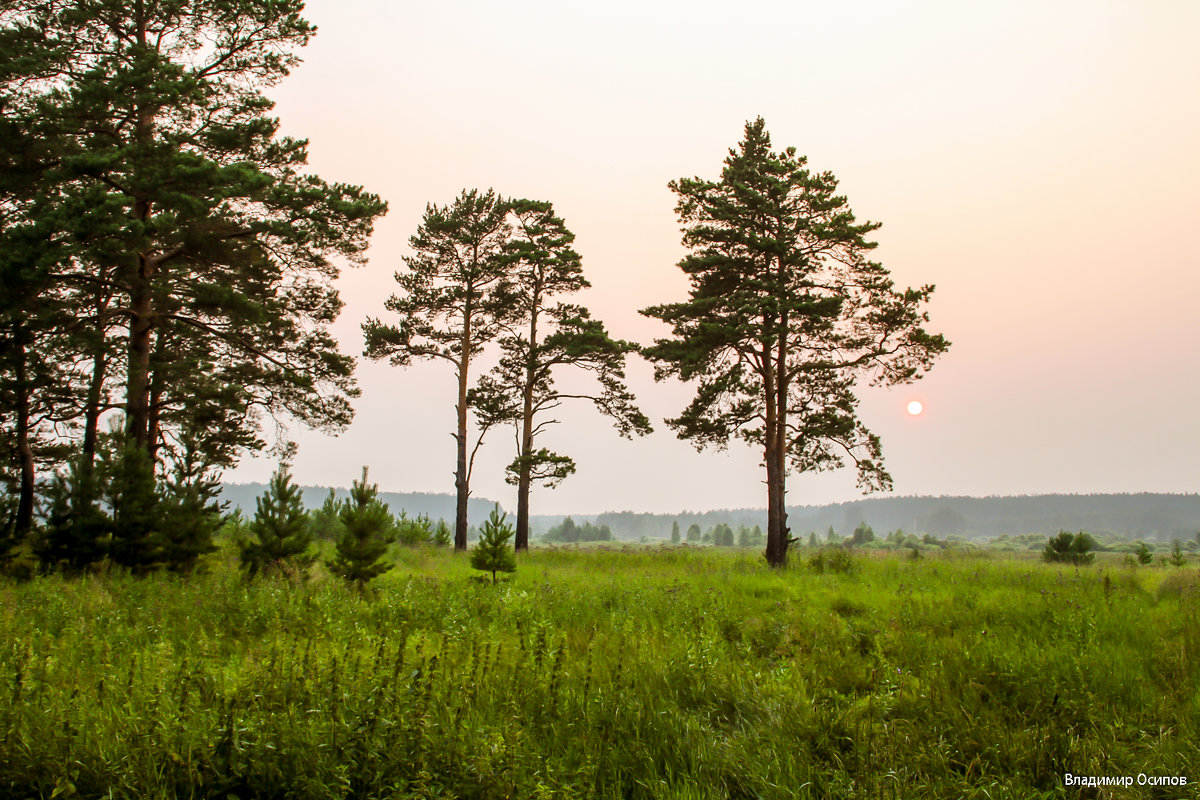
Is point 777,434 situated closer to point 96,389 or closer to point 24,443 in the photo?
point 96,389

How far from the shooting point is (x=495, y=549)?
45.2 feet

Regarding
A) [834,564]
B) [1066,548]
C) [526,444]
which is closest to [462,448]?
[526,444]

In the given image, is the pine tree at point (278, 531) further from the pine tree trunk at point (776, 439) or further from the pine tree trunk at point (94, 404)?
the pine tree trunk at point (776, 439)

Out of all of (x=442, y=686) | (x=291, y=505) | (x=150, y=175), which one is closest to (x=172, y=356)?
(x=150, y=175)

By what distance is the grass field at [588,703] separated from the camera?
3.82 metres

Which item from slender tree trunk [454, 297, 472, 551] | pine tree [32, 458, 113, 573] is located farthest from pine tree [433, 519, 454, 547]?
pine tree [32, 458, 113, 573]

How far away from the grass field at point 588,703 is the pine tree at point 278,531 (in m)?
2.43

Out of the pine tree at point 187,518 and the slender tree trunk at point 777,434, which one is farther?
the slender tree trunk at point 777,434

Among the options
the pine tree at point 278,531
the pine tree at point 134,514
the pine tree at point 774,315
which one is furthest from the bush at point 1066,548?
the pine tree at point 134,514

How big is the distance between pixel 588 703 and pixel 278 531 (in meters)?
9.01

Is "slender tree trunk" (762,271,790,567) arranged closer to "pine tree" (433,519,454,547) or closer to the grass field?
the grass field

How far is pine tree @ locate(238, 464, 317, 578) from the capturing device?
11.6 meters

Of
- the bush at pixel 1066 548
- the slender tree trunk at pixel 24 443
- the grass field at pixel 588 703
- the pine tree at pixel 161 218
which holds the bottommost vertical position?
the bush at pixel 1066 548

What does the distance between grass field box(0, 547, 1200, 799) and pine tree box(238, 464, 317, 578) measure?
2.43 metres
